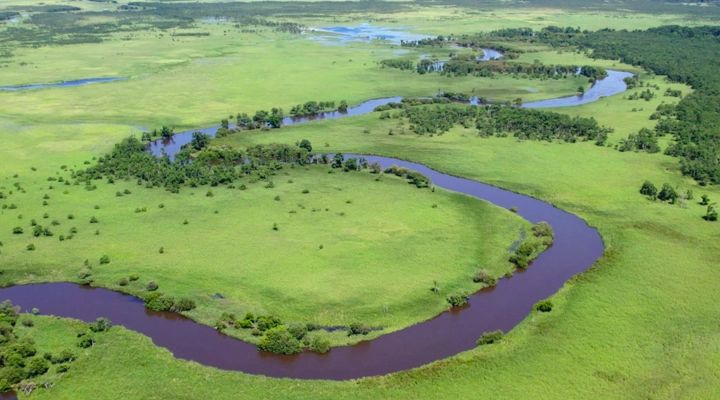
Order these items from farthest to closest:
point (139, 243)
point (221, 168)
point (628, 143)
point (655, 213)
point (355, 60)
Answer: point (355, 60) < point (628, 143) < point (221, 168) < point (655, 213) < point (139, 243)

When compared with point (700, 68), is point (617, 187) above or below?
below

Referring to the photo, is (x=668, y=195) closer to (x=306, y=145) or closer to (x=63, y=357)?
(x=306, y=145)

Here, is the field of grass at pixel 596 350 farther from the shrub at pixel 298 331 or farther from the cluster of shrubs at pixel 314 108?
the cluster of shrubs at pixel 314 108

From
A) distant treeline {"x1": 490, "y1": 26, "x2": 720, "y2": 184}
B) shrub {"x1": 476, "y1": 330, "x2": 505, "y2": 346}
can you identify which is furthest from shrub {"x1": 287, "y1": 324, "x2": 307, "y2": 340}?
distant treeline {"x1": 490, "y1": 26, "x2": 720, "y2": 184}

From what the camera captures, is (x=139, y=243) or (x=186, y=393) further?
(x=139, y=243)

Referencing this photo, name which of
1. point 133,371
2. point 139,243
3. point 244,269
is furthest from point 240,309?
point 139,243

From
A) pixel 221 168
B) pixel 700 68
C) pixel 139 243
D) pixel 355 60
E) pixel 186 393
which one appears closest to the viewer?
pixel 186 393

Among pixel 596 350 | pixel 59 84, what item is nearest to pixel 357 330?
pixel 596 350

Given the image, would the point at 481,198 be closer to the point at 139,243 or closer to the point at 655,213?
the point at 655,213
